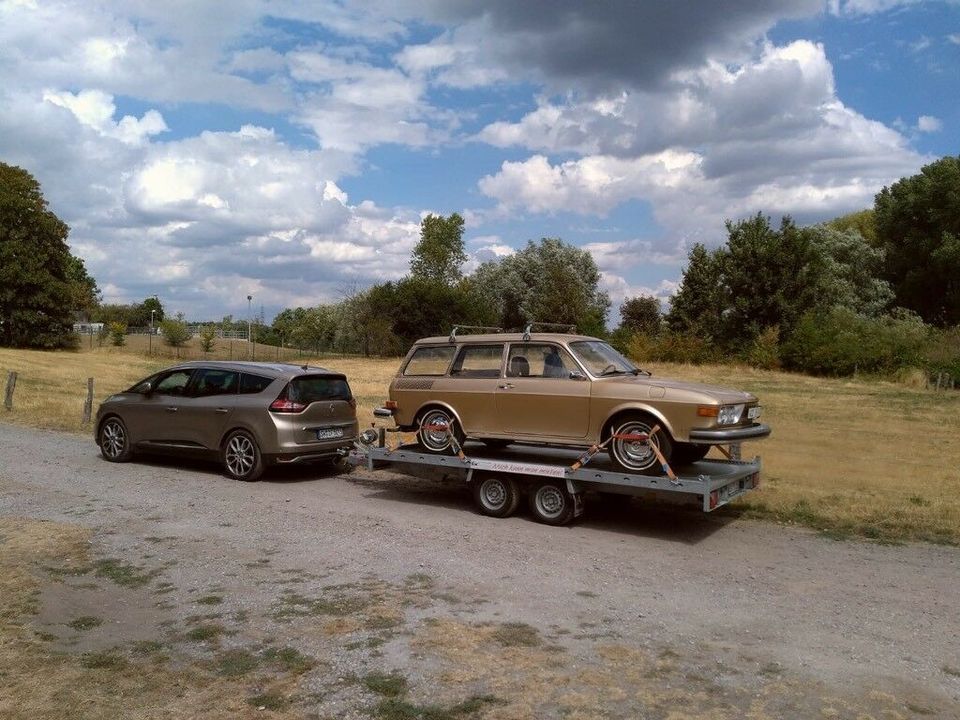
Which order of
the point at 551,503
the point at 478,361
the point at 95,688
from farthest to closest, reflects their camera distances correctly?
the point at 478,361
the point at 551,503
the point at 95,688

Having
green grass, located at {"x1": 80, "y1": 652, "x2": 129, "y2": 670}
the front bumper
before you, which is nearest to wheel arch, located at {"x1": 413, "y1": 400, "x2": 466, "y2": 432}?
the front bumper

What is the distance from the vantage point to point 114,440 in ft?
41.9

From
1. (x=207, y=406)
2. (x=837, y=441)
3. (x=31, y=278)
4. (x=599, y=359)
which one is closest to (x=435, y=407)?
(x=599, y=359)

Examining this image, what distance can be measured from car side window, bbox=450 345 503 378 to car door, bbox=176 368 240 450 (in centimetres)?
357

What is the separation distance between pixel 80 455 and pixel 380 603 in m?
9.11

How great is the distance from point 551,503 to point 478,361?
1.90 metres

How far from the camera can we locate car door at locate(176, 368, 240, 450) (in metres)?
11.6

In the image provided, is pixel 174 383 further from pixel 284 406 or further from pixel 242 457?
pixel 284 406

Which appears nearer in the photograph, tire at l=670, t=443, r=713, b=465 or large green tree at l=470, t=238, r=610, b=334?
tire at l=670, t=443, r=713, b=465

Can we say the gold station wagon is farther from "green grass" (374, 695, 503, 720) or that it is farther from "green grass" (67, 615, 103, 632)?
"green grass" (67, 615, 103, 632)

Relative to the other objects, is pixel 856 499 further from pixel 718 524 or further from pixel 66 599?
pixel 66 599

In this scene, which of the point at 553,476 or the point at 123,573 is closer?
the point at 123,573

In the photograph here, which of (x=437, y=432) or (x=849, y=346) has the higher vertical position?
(x=849, y=346)

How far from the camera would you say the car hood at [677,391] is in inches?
324
